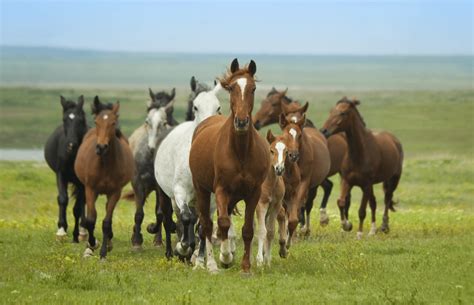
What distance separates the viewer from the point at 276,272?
1408 cm

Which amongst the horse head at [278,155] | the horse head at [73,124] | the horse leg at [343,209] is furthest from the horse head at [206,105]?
the horse leg at [343,209]

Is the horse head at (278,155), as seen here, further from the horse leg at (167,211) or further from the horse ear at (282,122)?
the horse leg at (167,211)

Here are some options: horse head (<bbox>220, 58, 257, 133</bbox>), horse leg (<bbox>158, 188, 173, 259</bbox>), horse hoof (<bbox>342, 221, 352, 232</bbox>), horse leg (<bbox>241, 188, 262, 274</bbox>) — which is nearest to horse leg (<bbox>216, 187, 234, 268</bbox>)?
horse leg (<bbox>241, 188, 262, 274</bbox>)

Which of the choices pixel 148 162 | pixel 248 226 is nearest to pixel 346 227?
pixel 148 162

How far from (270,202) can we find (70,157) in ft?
20.4

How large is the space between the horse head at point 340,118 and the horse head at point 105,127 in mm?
5847

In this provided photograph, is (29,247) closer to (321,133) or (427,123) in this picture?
(321,133)

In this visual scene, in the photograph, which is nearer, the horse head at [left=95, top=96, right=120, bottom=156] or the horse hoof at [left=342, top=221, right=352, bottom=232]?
the horse head at [left=95, top=96, right=120, bottom=156]

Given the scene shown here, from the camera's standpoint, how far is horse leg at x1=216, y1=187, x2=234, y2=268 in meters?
13.5

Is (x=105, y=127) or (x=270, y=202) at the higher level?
(x=105, y=127)

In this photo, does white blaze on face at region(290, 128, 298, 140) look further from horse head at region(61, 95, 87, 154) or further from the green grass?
horse head at region(61, 95, 87, 154)

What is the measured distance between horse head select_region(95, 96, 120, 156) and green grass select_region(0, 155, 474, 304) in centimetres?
166

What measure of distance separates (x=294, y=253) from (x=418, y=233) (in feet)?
15.8

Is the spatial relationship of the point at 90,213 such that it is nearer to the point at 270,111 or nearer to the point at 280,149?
the point at 280,149
